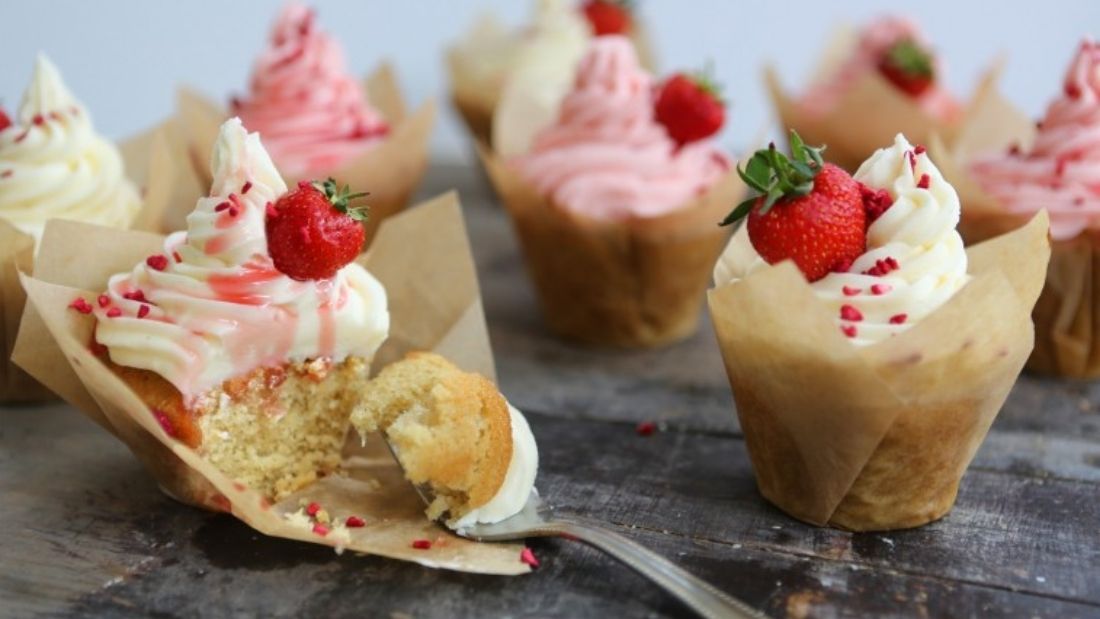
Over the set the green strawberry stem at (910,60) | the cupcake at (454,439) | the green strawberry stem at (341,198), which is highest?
the green strawberry stem at (341,198)

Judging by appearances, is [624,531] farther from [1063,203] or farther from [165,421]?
[1063,203]

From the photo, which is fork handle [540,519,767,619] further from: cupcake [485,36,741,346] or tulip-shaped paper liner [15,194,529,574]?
cupcake [485,36,741,346]

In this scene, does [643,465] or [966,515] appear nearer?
[966,515]

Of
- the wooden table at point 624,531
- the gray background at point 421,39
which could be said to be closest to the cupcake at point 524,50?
the gray background at point 421,39

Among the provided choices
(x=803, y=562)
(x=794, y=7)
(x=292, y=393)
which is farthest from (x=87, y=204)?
(x=794, y=7)

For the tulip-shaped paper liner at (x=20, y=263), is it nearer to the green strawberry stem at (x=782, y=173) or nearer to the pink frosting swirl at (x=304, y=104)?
the pink frosting swirl at (x=304, y=104)

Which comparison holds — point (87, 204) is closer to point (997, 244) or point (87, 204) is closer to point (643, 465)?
point (643, 465)
